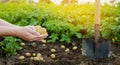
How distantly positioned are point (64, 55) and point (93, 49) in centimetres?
35

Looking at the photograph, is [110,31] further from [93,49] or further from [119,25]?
[93,49]

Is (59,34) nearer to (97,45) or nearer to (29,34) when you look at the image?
(97,45)

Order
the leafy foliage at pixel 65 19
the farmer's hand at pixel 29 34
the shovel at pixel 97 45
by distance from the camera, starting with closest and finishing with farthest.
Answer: the farmer's hand at pixel 29 34, the shovel at pixel 97 45, the leafy foliage at pixel 65 19

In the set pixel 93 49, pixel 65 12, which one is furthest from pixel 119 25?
pixel 65 12

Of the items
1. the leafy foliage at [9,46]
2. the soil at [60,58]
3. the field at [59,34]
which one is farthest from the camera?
the leafy foliage at [9,46]

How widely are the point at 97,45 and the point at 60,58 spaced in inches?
18.5

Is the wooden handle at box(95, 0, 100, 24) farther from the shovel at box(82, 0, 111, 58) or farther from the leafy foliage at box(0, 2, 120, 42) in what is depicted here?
the leafy foliage at box(0, 2, 120, 42)

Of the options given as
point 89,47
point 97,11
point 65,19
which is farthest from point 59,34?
point 97,11

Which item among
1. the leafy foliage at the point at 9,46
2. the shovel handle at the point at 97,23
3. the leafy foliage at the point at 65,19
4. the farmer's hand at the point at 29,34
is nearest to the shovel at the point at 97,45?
the shovel handle at the point at 97,23

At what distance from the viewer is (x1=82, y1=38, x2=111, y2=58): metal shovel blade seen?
4.61m

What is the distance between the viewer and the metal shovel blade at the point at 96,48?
4.61 m

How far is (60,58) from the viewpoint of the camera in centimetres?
455

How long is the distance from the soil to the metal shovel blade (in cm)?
8

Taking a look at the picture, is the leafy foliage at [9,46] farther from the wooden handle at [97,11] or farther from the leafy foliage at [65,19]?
the wooden handle at [97,11]
